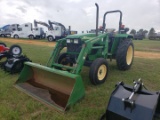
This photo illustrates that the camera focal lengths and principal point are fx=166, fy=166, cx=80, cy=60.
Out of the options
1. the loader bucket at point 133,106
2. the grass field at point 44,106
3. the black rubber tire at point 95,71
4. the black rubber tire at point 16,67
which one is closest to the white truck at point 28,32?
the black rubber tire at point 16,67

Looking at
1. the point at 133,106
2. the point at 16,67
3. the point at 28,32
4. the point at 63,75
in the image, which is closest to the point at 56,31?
the point at 28,32

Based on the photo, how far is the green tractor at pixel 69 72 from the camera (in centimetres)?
315

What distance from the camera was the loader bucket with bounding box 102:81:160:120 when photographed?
203 cm

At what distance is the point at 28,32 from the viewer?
23953 millimetres

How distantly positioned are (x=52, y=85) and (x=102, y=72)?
1.34 metres

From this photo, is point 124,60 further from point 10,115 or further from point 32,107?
point 10,115

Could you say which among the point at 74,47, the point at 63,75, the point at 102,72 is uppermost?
the point at 74,47

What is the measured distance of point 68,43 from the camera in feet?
15.2

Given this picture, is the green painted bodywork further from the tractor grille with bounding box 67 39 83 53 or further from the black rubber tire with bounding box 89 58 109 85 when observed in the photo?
the black rubber tire with bounding box 89 58 109 85

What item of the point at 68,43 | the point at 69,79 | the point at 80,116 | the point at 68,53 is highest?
the point at 68,43

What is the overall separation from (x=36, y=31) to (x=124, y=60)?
20407 mm

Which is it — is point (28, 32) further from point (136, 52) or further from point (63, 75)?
point (63, 75)

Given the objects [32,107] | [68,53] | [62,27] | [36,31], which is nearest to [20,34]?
[36,31]

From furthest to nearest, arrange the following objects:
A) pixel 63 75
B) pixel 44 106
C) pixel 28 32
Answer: pixel 28 32, pixel 63 75, pixel 44 106
